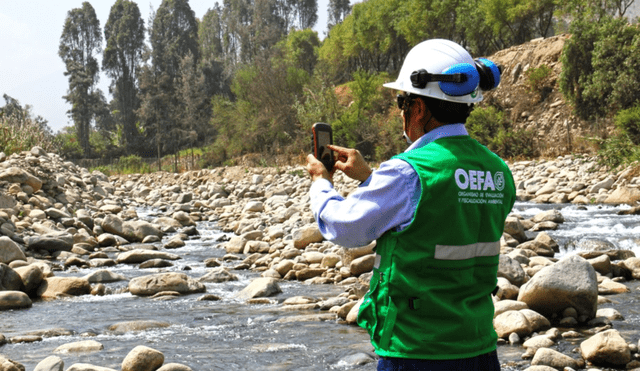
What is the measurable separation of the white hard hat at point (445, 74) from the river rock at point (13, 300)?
19.0 ft

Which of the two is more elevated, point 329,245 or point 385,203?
point 385,203

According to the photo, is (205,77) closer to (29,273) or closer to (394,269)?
(29,273)

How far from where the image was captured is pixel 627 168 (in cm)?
1418

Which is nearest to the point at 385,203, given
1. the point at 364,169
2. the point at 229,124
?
the point at 364,169

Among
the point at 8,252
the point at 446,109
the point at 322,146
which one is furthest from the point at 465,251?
the point at 8,252

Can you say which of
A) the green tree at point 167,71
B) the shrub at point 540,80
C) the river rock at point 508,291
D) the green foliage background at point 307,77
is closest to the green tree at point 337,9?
the green foliage background at point 307,77

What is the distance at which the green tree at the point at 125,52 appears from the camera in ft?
176

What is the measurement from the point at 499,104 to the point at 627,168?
13.7 m

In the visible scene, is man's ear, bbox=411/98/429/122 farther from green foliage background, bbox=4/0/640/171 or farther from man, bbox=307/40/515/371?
green foliage background, bbox=4/0/640/171

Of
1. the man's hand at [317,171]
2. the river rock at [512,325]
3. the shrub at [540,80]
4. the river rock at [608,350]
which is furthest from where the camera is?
the shrub at [540,80]

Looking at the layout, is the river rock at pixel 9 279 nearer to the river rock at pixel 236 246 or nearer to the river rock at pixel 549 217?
the river rock at pixel 236 246

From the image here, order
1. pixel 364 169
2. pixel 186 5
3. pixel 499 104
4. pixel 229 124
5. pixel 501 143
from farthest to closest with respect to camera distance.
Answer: pixel 186 5, pixel 229 124, pixel 499 104, pixel 501 143, pixel 364 169

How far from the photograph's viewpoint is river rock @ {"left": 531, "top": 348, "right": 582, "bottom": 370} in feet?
12.8

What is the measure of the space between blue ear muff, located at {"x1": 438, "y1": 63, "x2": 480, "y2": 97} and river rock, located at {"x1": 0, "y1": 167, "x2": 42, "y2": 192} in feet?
39.0
